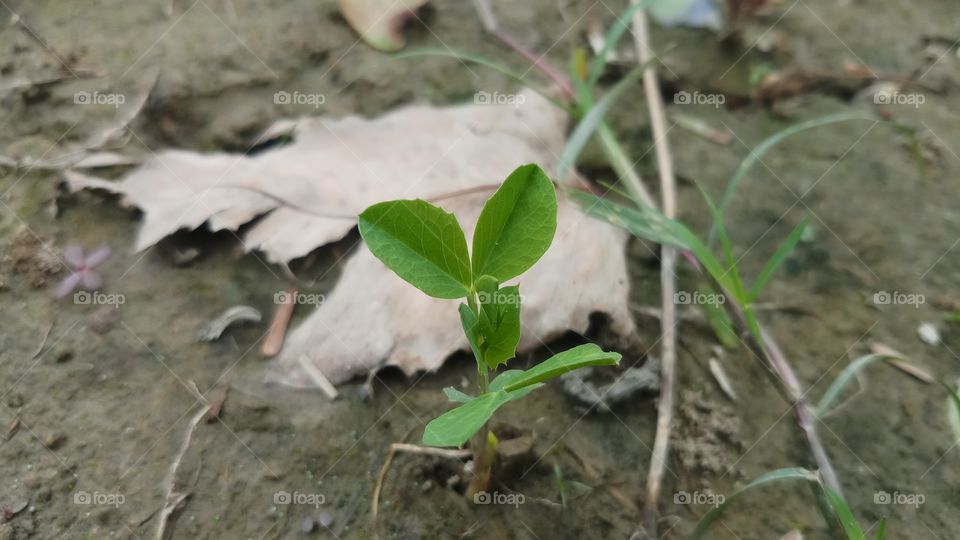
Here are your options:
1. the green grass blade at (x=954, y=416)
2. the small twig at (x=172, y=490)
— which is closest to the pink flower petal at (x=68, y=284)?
the small twig at (x=172, y=490)

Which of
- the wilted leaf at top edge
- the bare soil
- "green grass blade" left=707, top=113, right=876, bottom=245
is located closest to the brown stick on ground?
the bare soil

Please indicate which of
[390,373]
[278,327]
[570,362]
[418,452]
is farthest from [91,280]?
[570,362]

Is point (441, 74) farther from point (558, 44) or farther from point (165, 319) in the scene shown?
point (165, 319)

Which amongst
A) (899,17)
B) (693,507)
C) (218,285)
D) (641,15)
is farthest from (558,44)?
(693,507)

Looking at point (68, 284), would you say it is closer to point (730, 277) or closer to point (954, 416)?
point (730, 277)

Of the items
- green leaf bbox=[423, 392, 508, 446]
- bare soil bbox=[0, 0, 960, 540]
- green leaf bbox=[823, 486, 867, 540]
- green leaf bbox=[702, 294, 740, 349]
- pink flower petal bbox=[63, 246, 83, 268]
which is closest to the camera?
green leaf bbox=[423, 392, 508, 446]

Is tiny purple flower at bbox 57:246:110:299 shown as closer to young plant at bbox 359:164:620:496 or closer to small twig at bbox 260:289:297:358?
small twig at bbox 260:289:297:358

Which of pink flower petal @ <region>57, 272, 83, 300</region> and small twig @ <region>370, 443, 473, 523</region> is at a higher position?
small twig @ <region>370, 443, 473, 523</region>

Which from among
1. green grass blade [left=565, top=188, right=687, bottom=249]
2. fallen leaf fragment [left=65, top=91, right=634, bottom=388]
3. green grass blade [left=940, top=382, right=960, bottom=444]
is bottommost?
fallen leaf fragment [left=65, top=91, right=634, bottom=388]
